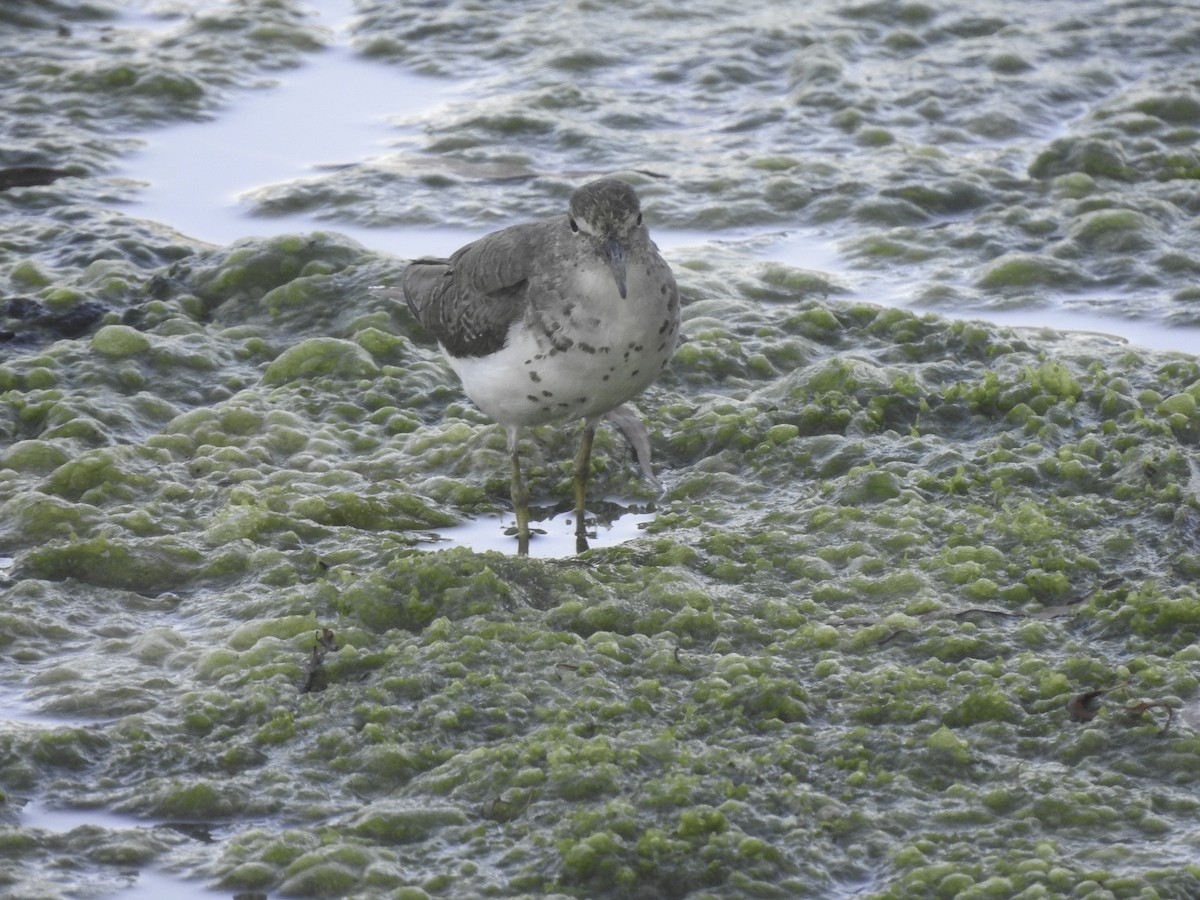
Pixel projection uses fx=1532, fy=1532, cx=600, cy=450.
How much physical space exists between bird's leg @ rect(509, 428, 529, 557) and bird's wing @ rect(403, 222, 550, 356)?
0.36 meters

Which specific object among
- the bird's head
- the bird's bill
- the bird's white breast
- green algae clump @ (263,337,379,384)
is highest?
the bird's head

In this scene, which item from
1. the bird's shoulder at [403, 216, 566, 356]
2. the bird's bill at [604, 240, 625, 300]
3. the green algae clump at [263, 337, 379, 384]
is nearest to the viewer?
the bird's bill at [604, 240, 625, 300]

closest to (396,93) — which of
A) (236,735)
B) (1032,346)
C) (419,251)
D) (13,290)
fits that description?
(419,251)

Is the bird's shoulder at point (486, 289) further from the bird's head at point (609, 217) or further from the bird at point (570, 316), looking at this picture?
the bird's head at point (609, 217)

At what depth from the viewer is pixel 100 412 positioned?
6.12 meters

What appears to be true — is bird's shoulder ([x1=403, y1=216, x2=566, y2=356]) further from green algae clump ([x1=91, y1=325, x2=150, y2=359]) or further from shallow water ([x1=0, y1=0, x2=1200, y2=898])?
green algae clump ([x1=91, y1=325, x2=150, y2=359])

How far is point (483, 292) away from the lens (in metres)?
5.40

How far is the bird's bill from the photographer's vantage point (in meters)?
4.91

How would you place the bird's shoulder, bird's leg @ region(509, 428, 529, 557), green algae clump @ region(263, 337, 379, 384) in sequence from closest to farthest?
the bird's shoulder
bird's leg @ region(509, 428, 529, 557)
green algae clump @ region(263, 337, 379, 384)

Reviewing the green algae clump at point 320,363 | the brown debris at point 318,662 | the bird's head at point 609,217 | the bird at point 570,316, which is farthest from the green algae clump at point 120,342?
the brown debris at point 318,662

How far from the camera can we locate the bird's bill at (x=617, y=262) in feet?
16.1

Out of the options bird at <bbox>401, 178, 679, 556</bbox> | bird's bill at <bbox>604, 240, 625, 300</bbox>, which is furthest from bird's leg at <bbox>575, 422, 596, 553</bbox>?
bird's bill at <bbox>604, 240, 625, 300</bbox>

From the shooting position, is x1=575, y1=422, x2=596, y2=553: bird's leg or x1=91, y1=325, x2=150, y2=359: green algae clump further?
x1=91, y1=325, x2=150, y2=359: green algae clump

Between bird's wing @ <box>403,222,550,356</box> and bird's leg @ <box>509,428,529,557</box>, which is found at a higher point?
bird's wing @ <box>403,222,550,356</box>
